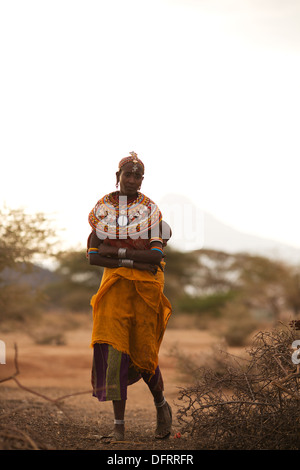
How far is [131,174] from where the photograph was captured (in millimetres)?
4828

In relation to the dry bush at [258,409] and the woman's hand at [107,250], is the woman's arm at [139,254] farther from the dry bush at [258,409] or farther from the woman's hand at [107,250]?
the dry bush at [258,409]

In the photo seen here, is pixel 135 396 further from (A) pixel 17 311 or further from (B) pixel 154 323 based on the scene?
(A) pixel 17 311

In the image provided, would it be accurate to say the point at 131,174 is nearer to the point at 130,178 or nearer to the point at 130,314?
the point at 130,178

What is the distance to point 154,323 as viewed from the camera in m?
4.79

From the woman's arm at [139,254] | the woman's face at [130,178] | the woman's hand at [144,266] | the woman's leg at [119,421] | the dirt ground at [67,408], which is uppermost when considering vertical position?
the woman's face at [130,178]

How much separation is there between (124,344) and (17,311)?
8928 mm

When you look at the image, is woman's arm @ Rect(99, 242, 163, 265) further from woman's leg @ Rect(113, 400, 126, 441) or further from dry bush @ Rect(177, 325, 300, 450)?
woman's leg @ Rect(113, 400, 126, 441)

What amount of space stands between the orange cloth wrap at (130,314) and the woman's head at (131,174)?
673 millimetres

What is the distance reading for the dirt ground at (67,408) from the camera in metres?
4.21

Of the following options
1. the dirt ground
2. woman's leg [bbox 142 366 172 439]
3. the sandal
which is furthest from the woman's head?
the sandal

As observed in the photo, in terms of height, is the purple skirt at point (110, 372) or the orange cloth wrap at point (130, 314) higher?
the orange cloth wrap at point (130, 314)

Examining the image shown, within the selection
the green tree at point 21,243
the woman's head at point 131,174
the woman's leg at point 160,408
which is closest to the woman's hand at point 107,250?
the woman's head at point 131,174
